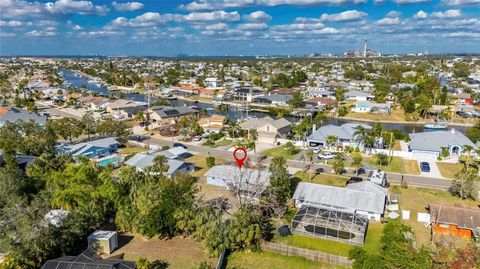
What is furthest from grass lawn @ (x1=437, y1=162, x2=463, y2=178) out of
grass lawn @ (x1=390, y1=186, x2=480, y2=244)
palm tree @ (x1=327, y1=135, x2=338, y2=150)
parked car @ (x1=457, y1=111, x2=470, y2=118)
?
parked car @ (x1=457, y1=111, x2=470, y2=118)

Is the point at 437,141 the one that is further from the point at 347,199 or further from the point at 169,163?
the point at 169,163

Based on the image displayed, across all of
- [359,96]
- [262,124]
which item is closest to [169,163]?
[262,124]

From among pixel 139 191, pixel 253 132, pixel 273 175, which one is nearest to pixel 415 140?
pixel 253 132

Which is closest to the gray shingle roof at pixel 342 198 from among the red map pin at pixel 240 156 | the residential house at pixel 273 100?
the red map pin at pixel 240 156

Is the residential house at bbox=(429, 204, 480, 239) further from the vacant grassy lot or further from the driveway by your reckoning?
the vacant grassy lot

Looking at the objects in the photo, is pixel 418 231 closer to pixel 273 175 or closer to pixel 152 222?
pixel 273 175
